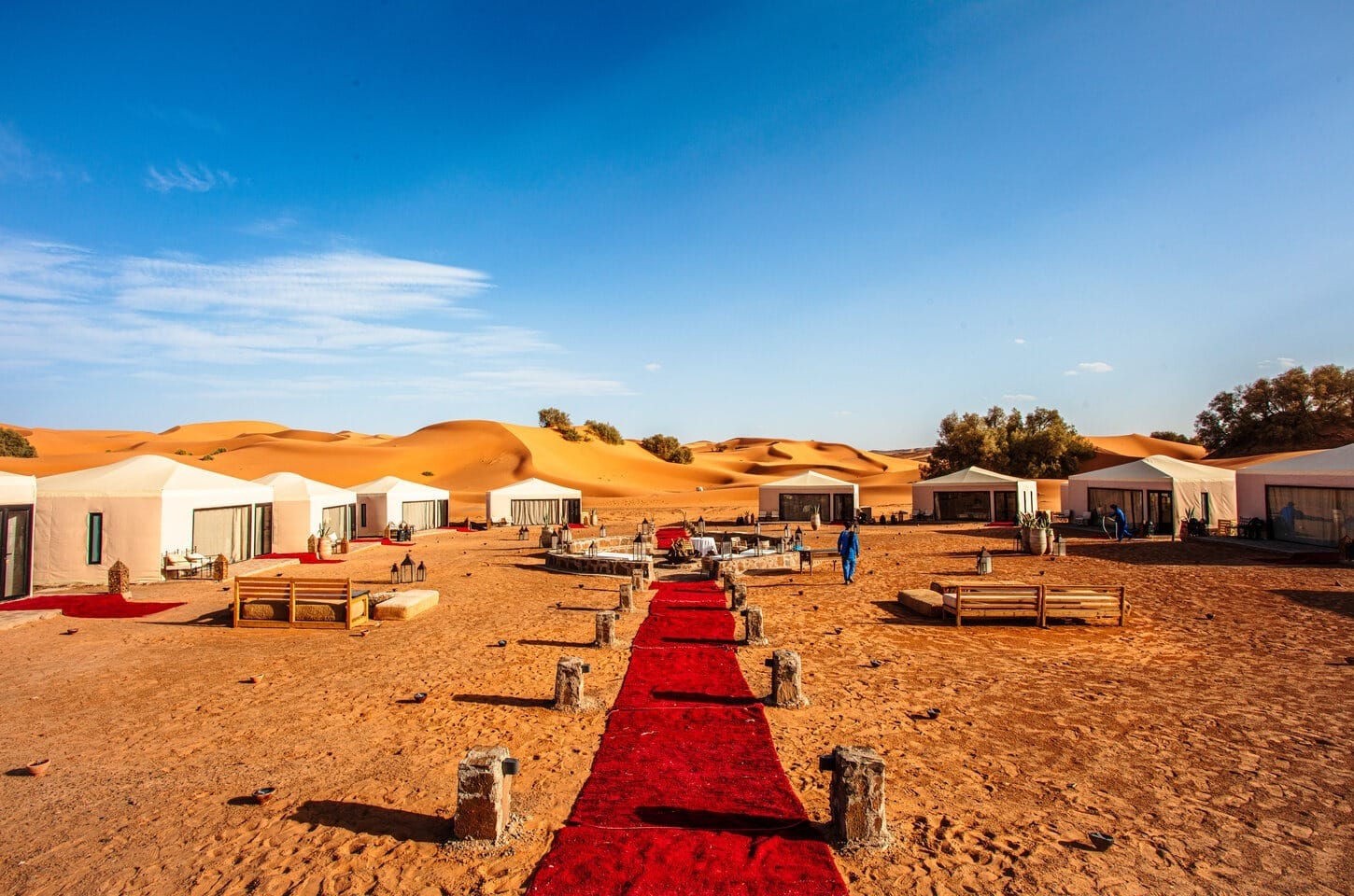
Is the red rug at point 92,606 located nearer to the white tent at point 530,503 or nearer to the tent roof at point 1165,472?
the white tent at point 530,503

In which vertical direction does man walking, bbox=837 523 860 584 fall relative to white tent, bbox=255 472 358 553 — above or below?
below

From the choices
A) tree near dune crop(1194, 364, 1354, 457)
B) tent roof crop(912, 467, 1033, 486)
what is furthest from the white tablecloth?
tree near dune crop(1194, 364, 1354, 457)

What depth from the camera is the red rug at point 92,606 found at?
49.6 ft

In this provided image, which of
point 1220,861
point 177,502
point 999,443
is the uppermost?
point 999,443

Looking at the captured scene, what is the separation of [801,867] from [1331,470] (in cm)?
2821

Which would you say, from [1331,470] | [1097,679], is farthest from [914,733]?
[1331,470]

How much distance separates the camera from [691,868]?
5.13 m

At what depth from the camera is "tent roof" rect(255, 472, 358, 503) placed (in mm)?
26703

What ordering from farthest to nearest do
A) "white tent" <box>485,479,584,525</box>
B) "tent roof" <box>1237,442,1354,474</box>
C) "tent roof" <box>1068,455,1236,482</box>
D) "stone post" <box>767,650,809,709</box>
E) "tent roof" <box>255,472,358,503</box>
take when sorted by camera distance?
1. "white tent" <box>485,479,584,525</box>
2. "tent roof" <box>1068,455,1236,482</box>
3. "tent roof" <box>255,472,358,503</box>
4. "tent roof" <box>1237,442,1354,474</box>
5. "stone post" <box>767,650,809,709</box>

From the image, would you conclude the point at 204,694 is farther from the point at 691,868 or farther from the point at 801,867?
the point at 801,867

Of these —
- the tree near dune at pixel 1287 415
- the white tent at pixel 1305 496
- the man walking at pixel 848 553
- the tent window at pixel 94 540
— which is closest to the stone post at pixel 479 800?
the man walking at pixel 848 553

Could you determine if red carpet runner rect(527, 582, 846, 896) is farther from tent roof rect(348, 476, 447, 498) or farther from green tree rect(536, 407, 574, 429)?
green tree rect(536, 407, 574, 429)

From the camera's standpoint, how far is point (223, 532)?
75.3 ft

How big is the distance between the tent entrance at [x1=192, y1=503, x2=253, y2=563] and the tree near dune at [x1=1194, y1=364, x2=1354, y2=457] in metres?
71.8
